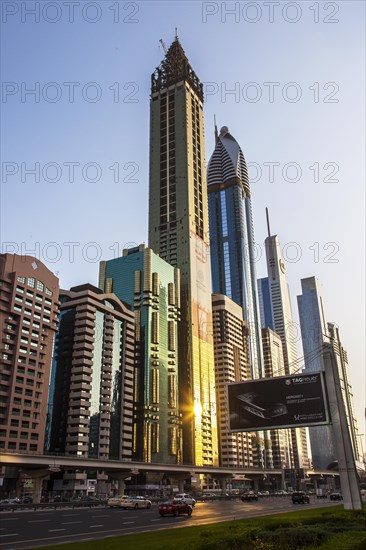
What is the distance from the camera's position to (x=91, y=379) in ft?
452

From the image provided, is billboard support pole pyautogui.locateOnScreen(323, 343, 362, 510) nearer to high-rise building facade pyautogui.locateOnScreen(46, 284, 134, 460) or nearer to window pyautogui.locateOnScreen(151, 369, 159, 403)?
high-rise building facade pyautogui.locateOnScreen(46, 284, 134, 460)

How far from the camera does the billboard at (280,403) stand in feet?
148

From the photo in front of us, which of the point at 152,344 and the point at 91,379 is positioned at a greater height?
the point at 152,344

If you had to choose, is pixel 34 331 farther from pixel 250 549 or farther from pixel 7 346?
pixel 250 549

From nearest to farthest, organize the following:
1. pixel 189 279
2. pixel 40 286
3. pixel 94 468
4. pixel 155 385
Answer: pixel 94 468 → pixel 40 286 → pixel 155 385 → pixel 189 279

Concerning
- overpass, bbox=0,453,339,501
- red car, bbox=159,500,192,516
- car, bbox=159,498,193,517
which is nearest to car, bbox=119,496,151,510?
car, bbox=159,498,193,517

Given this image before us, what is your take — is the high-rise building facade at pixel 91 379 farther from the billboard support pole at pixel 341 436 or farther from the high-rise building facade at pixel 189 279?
the billboard support pole at pixel 341 436

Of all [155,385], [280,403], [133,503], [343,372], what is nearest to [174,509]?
[280,403]

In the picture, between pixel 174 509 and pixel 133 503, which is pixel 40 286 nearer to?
pixel 133 503

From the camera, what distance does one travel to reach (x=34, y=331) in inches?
4781

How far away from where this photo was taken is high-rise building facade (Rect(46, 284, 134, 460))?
13125 cm

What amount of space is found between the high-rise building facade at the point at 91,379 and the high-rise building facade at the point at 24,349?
1394 cm

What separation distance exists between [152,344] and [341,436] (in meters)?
120

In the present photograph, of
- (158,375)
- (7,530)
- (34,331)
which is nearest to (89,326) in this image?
(34,331)
